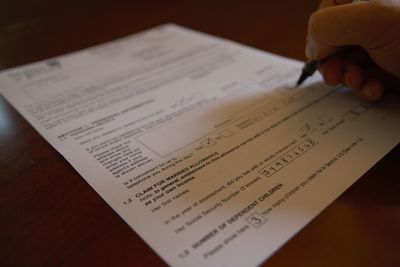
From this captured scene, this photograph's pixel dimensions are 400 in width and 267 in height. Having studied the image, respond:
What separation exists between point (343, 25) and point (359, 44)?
4 centimetres

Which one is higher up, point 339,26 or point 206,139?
point 339,26

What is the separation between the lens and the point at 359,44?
1.40 ft

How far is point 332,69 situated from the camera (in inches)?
19.0

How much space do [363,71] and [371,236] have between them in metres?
0.27

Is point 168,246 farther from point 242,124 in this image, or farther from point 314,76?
point 314,76

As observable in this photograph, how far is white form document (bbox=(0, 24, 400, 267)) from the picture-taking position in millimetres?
295

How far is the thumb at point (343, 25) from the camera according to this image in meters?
0.39

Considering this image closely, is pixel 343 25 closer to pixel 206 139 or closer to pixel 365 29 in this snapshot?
pixel 365 29

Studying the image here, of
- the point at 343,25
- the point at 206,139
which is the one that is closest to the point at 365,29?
the point at 343,25

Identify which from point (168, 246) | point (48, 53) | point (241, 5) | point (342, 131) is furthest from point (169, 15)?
point (168, 246)

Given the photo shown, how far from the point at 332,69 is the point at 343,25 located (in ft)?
0.29

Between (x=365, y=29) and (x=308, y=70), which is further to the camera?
(x=308, y=70)

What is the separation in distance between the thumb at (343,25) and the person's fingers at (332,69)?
26 millimetres

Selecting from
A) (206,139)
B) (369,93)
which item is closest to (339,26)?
(369,93)
